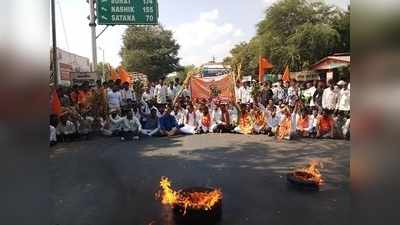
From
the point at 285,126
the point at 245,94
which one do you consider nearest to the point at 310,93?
the point at 285,126

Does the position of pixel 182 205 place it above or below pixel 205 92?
below

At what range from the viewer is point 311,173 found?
402cm

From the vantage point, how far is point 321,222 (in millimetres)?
3297

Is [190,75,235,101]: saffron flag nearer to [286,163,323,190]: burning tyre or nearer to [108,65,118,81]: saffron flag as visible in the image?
[108,65,118,81]: saffron flag

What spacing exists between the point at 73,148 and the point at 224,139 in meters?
2.20

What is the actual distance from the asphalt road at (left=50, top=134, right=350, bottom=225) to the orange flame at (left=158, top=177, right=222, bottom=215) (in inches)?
4.7

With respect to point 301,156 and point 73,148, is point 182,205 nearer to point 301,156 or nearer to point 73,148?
point 301,156

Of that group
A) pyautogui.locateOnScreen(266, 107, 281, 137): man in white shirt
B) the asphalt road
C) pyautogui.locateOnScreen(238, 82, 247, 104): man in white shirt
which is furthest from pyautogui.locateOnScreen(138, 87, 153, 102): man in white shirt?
pyautogui.locateOnScreen(266, 107, 281, 137): man in white shirt

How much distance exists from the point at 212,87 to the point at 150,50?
2.53 metres

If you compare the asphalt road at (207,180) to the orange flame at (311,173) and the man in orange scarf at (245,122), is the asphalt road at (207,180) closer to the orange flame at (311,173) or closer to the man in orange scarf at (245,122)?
the orange flame at (311,173)

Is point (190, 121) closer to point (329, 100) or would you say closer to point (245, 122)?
point (245, 122)

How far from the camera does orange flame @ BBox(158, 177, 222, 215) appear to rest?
11.3 ft

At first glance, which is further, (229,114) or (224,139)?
(229,114)
